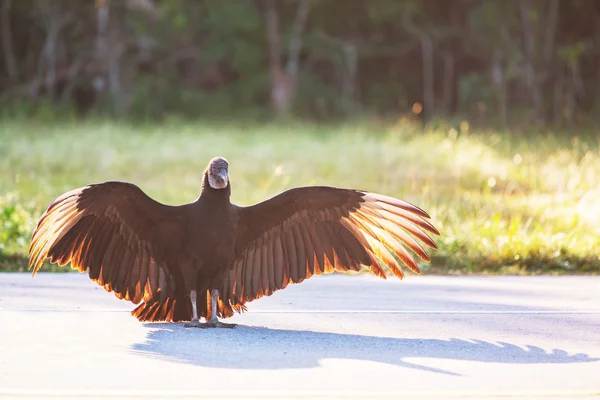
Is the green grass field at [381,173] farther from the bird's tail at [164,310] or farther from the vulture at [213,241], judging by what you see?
the bird's tail at [164,310]

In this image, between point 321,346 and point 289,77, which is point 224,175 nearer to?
point 321,346

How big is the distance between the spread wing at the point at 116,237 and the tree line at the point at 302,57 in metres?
19.9

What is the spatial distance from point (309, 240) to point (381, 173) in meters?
8.08

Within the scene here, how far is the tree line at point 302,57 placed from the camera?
87.4 ft

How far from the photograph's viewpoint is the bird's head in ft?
17.2

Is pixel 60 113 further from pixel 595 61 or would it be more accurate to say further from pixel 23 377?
pixel 23 377

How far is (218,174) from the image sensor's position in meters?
5.24

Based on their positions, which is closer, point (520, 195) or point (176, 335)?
point (176, 335)

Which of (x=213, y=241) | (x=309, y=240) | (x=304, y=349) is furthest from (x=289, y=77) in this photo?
(x=304, y=349)

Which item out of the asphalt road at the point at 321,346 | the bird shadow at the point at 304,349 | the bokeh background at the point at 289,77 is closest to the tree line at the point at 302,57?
the bokeh background at the point at 289,77

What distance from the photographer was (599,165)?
11.9 m

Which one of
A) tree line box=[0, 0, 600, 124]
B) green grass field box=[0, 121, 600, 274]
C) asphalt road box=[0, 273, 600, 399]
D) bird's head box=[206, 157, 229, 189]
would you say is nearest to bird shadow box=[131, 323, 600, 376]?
asphalt road box=[0, 273, 600, 399]

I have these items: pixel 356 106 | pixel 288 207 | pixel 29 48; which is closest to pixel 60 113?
pixel 29 48

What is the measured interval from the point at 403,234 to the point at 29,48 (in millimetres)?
23294
